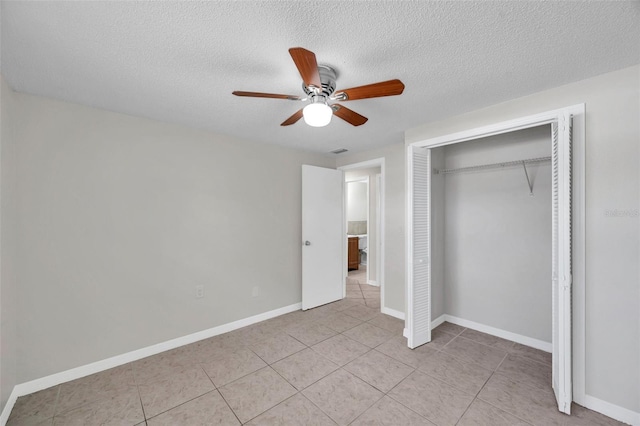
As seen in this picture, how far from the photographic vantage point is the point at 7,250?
Result: 192 cm

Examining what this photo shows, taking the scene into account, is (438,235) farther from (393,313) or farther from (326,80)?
(326,80)

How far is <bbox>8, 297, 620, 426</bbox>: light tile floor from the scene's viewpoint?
1.85 metres

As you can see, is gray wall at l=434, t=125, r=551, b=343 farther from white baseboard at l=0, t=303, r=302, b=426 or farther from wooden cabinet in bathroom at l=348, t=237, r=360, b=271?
wooden cabinet in bathroom at l=348, t=237, r=360, b=271

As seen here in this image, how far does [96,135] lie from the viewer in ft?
7.90

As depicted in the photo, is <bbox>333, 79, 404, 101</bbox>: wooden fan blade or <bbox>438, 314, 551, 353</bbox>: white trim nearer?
<bbox>333, 79, 404, 101</bbox>: wooden fan blade

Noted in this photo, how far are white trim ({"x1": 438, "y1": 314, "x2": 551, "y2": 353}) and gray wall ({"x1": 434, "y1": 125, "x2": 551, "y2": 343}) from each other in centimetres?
4

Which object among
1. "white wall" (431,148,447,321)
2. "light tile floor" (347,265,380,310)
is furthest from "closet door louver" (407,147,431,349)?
"light tile floor" (347,265,380,310)

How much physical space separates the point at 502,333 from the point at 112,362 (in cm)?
395

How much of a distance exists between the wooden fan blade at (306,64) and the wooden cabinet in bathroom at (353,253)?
520 cm

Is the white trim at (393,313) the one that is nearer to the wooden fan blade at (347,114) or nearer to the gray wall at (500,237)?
the gray wall at (500,237)

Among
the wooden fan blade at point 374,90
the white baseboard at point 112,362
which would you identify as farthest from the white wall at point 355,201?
the wooden fan blade at point 374,90

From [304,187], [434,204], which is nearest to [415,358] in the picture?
[434,204]

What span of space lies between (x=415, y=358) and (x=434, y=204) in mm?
1709

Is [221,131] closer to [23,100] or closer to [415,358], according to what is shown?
[23,100]
